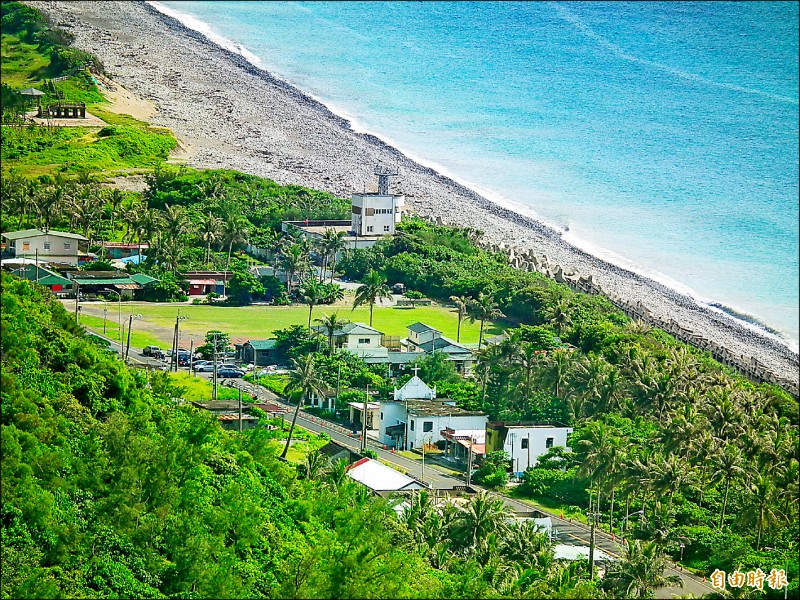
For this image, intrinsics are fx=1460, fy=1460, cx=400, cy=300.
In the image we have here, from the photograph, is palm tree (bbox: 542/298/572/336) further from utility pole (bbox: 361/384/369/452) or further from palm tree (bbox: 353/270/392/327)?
utility pole (bbox: 361/384/369/452)

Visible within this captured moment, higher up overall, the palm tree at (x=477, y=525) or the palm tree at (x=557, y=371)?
the palm tree at (x=477, y=525)

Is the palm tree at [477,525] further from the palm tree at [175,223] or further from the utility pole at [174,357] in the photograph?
the palm tree at [175,223]

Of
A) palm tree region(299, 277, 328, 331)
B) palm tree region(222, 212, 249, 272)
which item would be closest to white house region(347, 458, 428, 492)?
palm tree region(299, 277, 328, 331)

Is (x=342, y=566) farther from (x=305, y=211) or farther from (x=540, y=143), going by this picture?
(x=540, y=143)

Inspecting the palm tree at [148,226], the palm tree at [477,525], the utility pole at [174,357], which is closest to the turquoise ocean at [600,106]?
the palm tree at [148,226]

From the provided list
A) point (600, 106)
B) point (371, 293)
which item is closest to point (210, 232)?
point (371, 293)

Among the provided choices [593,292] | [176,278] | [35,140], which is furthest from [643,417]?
[35,140]
